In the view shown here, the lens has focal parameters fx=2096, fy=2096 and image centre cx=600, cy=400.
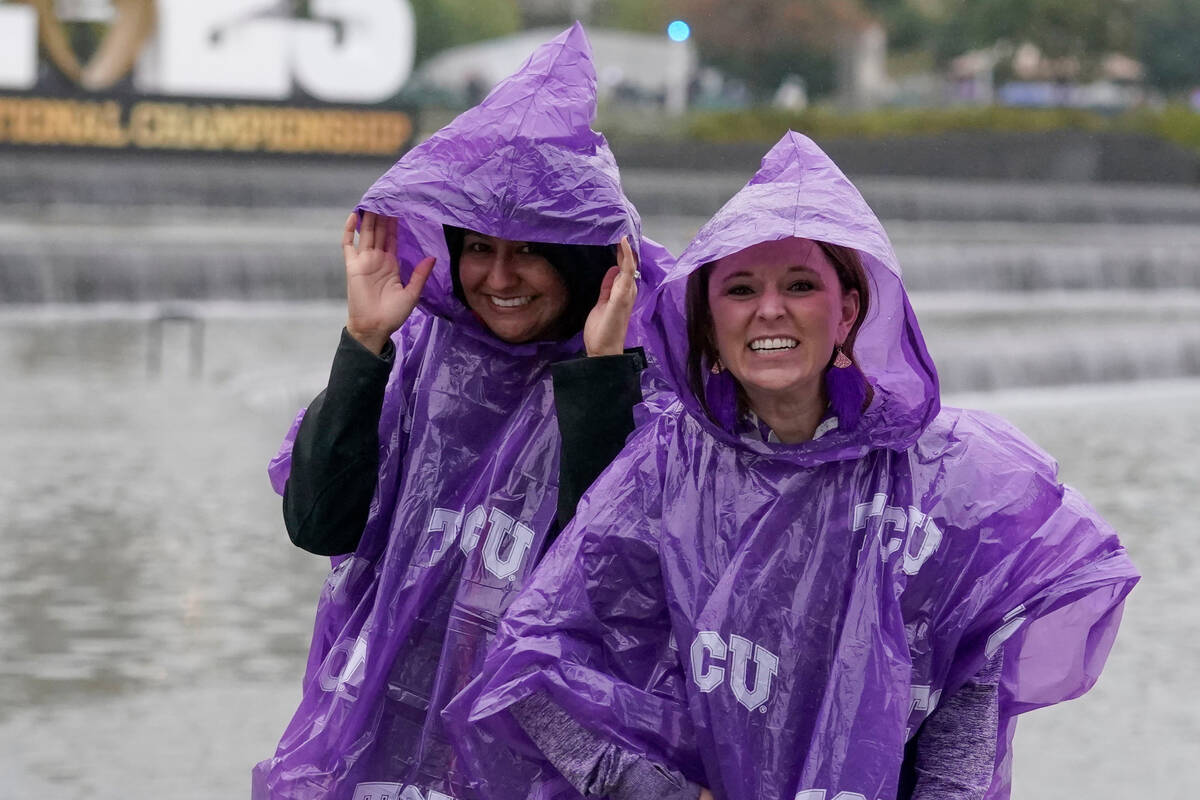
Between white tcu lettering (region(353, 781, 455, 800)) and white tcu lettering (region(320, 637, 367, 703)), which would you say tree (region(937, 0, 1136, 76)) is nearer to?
white tcu lettering (region(320, 637, 367, 703))

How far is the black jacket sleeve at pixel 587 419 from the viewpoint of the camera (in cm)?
294

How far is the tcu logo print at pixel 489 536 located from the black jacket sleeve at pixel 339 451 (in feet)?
0.41

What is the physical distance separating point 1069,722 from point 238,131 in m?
19.4

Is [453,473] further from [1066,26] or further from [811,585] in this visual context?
[1066,26]

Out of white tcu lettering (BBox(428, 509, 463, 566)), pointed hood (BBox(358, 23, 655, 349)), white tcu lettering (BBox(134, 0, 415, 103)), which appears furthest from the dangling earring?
white tcu lettering (BBox(134, 0, 415, 103))

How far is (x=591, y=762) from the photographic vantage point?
2.58 meters

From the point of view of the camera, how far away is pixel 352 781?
3.05 meters

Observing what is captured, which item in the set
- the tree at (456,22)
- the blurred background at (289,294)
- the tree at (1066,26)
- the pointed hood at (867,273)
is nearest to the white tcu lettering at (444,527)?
the pointed hood at (867,273)

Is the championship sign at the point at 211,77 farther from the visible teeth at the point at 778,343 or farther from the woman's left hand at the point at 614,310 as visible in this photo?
the visible teeth at the point at 778,343

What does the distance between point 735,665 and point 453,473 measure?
2.35 feet

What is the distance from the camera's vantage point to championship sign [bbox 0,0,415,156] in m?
23.8

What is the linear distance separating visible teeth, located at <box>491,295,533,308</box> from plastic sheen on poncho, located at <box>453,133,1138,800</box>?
41cm

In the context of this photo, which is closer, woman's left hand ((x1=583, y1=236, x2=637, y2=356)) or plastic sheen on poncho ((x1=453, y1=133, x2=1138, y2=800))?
plastic sheen on poncho ((x1=453, y1=133, x2=1138, y2=800))

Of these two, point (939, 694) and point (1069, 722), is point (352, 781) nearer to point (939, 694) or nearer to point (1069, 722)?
point (939, 694)
